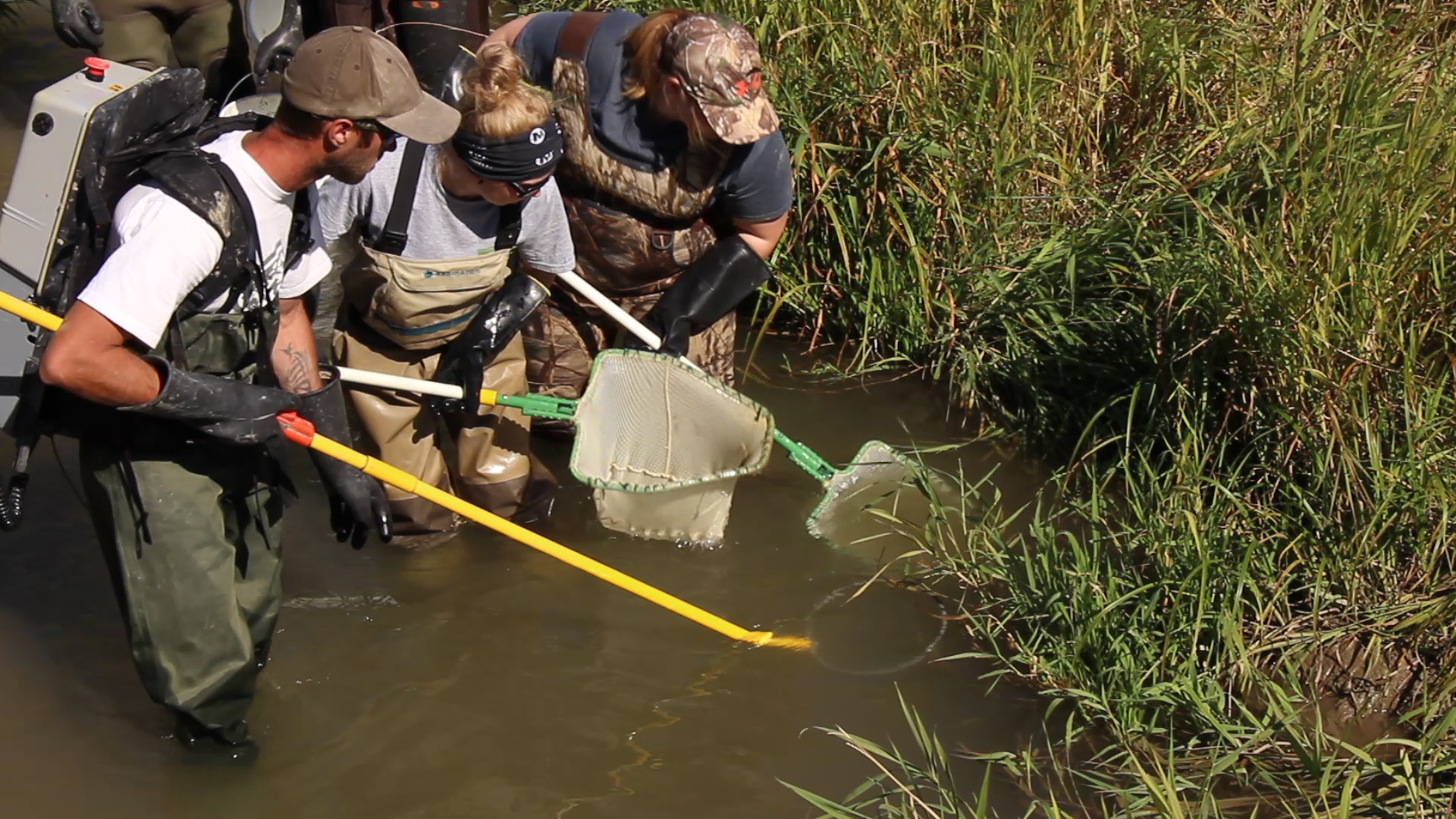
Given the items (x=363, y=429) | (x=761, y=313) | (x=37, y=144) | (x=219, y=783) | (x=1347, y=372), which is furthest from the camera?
(x=761, y=313)

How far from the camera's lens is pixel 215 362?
8.94 feet

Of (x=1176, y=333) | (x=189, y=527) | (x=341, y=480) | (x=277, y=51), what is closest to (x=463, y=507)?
(x=341, y=480)

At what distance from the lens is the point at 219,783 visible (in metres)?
3.23

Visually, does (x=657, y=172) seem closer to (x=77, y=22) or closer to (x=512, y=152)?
(x=512, y=152)

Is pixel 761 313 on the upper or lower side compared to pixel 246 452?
lower

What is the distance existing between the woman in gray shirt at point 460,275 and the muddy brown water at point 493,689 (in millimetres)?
285

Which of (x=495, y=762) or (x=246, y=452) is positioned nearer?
(x=246, y=452)

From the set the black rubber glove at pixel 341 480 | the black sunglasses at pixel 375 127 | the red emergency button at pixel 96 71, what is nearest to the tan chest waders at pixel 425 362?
the black rubber glove at pixel 341 480

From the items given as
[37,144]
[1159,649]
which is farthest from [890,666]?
[37,144]

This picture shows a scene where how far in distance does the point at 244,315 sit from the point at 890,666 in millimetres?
1933

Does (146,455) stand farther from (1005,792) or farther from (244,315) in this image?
(1005,792)

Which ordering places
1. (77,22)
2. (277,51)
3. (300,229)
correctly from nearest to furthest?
1. (300,229)
2. (277,51)
3. (77,22)

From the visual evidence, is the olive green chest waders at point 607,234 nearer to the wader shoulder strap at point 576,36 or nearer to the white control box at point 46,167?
the wader shoulder strap at point 576,36

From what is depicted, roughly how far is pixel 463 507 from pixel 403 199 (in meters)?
0.77
